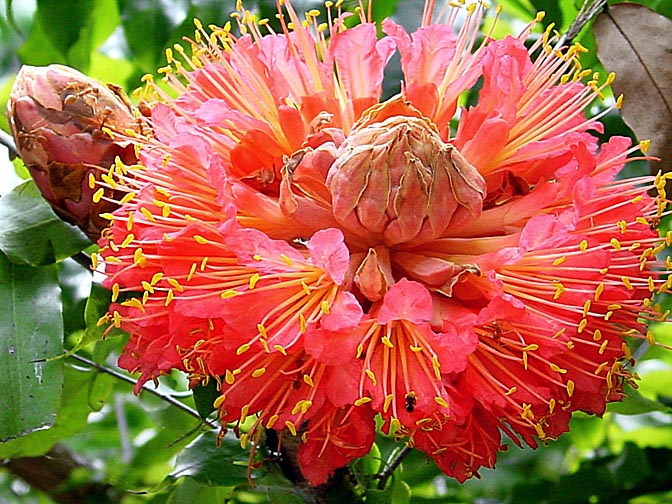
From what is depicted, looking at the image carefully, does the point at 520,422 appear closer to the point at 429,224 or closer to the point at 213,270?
the point at 429,224

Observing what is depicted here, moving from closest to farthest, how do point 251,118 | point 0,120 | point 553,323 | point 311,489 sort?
point 553,323 → point 251,118 → point 311,489 → point 0,120

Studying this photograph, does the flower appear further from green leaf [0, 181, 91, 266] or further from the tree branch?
the tree branch

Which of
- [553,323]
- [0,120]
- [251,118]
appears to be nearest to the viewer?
[553,323]

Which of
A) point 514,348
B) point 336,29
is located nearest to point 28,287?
point 336,29

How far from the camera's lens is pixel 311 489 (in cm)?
110

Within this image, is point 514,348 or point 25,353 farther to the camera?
point 25,353

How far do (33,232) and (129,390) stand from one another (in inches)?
27.3

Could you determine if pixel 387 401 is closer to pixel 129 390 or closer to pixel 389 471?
pixel 389 471

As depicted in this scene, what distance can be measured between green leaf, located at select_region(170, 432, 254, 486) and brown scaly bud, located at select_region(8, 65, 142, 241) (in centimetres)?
34

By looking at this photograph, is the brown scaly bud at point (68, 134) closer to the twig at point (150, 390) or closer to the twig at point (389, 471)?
the twig at point (150, 390)

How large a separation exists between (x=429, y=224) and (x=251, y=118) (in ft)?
0.79

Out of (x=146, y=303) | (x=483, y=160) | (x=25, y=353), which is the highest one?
(x=483, y=160)

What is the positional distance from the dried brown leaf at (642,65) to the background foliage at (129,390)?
0.14 metres

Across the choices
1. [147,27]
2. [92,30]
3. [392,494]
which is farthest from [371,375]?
[92,30]
